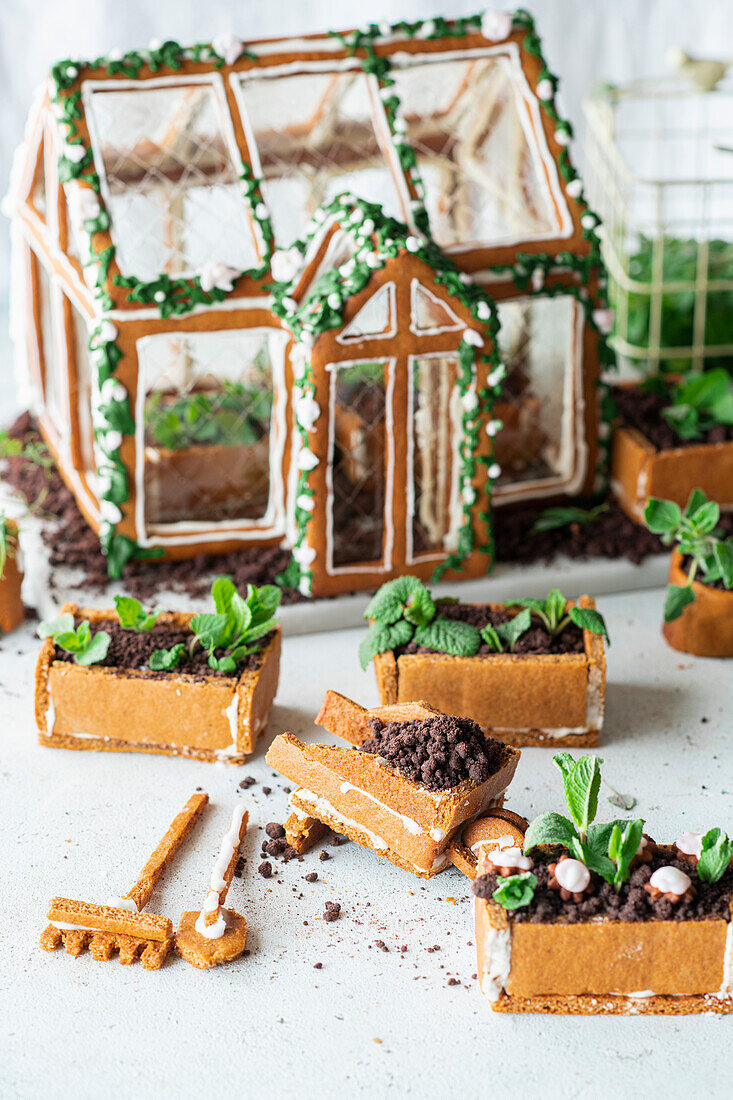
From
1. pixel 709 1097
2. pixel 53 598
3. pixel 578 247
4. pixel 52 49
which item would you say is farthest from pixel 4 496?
pixel 709 1097

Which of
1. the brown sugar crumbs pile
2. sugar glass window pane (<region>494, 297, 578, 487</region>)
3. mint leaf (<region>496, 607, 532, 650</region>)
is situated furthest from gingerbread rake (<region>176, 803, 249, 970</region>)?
sugar glass window pane (<region>494, 297, 578, 487</region>)

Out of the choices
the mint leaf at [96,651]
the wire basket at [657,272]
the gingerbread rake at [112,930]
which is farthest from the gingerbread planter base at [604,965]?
the wire basket at [657,272]

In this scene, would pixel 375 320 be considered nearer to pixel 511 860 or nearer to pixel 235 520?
pixel 235 520

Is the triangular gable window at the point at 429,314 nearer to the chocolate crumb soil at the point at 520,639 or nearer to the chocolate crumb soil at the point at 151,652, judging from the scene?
the chocolate crumb soil at the point at 520,639

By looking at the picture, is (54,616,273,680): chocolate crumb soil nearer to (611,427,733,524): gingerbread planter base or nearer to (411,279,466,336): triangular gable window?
(411,279,466,336): triangular gable window

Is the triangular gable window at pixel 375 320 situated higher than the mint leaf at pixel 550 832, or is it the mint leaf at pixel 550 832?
the triangular gable window at pixel 375 320
